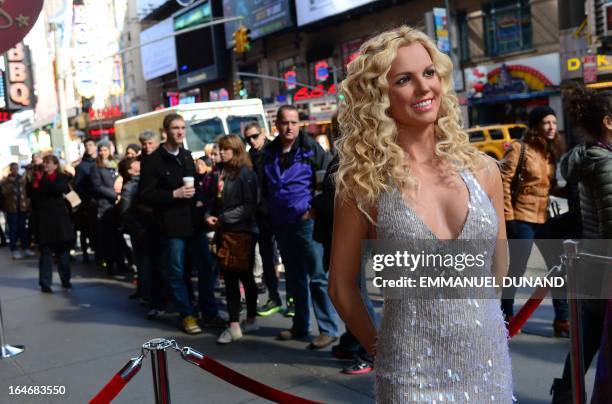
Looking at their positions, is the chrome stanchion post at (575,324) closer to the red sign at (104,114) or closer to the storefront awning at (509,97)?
the storefront awning at (509,97)

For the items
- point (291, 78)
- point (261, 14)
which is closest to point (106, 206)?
point (291, 78)

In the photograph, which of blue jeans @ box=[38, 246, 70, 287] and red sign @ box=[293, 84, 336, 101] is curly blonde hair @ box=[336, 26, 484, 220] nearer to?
blue jeans @ box=[38, 246, 70, 287]

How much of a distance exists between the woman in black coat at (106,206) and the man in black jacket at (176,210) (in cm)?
355

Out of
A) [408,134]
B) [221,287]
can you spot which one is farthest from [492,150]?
[408,134]

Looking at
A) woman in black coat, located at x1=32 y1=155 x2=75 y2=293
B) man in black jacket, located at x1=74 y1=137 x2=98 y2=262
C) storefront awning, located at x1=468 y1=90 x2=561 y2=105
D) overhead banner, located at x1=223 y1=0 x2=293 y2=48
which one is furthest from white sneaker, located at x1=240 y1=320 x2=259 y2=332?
overhead banner, located at x1=223 y1=0 x2=293 y2=48

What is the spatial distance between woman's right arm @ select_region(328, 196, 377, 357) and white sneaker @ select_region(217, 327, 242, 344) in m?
3.78

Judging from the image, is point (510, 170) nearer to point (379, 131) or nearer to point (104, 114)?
point (379, 131)

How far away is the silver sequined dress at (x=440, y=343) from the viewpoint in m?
1.78

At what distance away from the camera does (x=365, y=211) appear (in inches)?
72.2

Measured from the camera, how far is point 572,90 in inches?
150

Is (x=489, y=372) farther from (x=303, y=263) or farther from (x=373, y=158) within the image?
(x=303, y=263)

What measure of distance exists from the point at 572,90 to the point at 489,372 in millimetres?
2552

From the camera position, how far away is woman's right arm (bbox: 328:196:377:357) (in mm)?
1866

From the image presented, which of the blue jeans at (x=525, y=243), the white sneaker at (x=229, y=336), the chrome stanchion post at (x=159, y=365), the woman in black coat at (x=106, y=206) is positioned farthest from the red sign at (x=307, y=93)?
the chrome stanchion post at (x=159, y=365)
